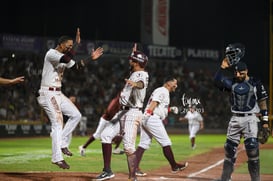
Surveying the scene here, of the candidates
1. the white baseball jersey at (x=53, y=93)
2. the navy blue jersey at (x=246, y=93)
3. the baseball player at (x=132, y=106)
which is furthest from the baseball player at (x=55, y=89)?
the navy blue jersey at (x=246, y=93)

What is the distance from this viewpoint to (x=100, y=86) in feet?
122

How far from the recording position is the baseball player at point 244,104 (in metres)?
9.53

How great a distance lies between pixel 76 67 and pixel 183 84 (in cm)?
3003

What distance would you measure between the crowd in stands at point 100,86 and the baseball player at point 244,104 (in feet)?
59.2

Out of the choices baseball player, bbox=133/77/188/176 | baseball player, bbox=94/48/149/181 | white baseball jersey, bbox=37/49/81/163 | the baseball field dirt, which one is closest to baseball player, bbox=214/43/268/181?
baseball player, bbox=94/48/149/181

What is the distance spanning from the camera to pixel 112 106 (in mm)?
14281

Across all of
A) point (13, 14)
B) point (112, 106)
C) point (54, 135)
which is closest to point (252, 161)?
point (54, 135)

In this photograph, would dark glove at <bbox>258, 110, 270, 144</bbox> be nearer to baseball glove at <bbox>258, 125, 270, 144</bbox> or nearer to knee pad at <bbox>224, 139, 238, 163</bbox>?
baseball glove at <bbox>258, 125, 270, 144</bbox>

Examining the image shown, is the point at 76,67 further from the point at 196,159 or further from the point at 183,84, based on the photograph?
the point at 183,84

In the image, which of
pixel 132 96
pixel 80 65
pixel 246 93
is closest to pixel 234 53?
pixel 246 93

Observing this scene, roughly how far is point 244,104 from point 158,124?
8.49 ft

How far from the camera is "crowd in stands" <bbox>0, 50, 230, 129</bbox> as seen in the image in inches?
1173

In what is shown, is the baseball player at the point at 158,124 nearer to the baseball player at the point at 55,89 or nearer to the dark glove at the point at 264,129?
the baseball player at the point at 55,89

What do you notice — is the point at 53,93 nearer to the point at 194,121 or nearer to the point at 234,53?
the point at 234,53
